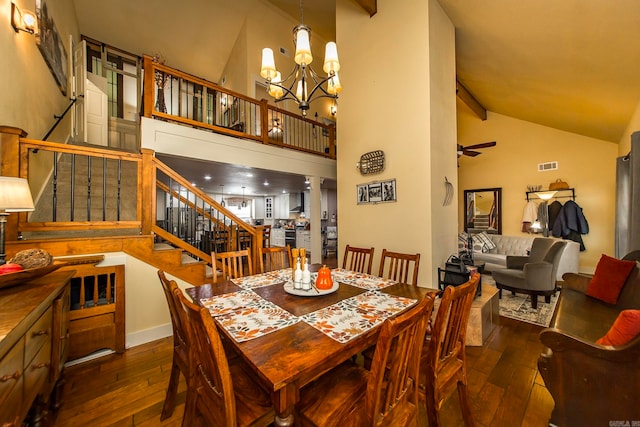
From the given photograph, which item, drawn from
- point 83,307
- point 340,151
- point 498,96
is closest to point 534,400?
point 340,151

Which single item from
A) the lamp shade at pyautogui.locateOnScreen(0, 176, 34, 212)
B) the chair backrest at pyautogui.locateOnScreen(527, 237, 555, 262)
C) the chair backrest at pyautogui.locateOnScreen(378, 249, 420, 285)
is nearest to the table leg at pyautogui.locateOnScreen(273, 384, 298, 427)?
the chair backrest at pyautogui.locateOnScreen(378, 249, 420, 285)

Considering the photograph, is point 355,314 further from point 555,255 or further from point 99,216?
point 555,255

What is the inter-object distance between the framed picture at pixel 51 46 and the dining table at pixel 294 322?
353 cm

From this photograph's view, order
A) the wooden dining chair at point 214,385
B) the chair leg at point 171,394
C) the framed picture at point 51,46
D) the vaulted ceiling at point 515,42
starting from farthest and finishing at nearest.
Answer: the framed picture at point 51,46 → the vaulted ceiling at point 515,42 → the chair leg at point 171,394 → the wooden dining chair at point 214,385

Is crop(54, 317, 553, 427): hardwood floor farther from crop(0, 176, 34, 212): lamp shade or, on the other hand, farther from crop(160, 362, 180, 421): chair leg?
crop(0, 176, 34, 212): lamp shade

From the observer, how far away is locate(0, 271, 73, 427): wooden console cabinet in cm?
85

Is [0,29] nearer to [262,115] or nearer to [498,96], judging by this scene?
[262,115]

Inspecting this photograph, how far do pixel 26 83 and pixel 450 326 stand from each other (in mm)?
4220

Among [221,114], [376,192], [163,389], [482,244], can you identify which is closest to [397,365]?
[163,389]

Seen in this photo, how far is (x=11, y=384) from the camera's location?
88 centimetres

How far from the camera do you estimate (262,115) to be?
420 centimetres

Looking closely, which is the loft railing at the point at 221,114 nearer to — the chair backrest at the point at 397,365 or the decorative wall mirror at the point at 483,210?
the chair backrest at the point at 397,365

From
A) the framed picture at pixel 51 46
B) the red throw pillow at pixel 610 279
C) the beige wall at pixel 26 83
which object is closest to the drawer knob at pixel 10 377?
the beige wall at pixel 26 83

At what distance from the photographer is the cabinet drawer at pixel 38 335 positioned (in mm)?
1038
